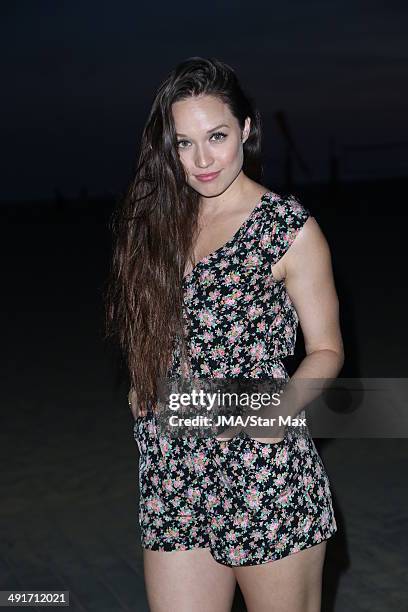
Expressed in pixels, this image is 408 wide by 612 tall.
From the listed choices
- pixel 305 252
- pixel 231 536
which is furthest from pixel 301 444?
pixel 305 252

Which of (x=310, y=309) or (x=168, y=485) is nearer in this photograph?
(x=310, y=309)

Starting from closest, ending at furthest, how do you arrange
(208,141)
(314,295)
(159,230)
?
(314,295) < (208,141) < (159,230)

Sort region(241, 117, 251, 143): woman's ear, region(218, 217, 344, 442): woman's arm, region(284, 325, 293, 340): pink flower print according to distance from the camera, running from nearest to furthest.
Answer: region(218, 217, 344, 442): woman's arm < region(284, 325, 293, 340): pink flower print < region(241, 117, 251, 143): woman's ear

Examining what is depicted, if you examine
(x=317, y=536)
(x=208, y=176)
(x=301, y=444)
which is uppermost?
(x=208, y=176)

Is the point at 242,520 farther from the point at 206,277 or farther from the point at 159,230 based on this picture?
the point at 159,230

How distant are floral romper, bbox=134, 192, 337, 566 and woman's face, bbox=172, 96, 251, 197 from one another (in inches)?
5.2

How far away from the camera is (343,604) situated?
12.3 feet

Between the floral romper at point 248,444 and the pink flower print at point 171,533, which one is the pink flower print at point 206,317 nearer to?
the floral romper at point 248,444

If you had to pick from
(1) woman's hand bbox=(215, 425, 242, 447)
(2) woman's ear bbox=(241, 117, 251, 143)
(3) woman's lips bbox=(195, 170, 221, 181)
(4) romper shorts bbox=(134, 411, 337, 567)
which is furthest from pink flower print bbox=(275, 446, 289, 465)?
(2) woman's ear bbox=(241, 117, 251, 143)

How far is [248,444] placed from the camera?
7.48ft

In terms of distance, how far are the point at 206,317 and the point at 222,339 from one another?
2.7 inches

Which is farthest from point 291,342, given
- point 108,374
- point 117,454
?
point 108,374

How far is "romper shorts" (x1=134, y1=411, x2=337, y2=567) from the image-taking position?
7.50 ft

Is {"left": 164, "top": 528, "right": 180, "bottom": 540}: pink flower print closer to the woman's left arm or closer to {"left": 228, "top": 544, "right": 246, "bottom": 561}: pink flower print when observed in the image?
{"left": 228, "top": 544, "right": 246, "bottom": 561}: pink flower print
